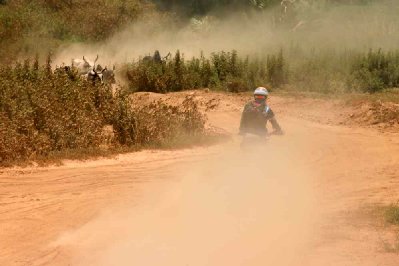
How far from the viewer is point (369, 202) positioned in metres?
7.54

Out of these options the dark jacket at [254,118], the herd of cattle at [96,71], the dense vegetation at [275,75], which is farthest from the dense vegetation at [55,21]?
the dark jacket at [254,118]

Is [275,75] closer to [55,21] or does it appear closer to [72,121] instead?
[72,121]

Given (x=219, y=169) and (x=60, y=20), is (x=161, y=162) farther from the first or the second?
(x=60, y=20)

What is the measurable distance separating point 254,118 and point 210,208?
2.41 meters

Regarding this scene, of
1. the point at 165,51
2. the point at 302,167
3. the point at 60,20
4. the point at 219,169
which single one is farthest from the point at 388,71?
the point at 60,20

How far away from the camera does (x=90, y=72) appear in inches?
663

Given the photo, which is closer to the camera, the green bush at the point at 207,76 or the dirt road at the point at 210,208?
the dirt road at the point at 210,208

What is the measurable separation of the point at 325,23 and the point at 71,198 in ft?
76.6

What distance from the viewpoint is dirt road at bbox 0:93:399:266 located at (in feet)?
18.9

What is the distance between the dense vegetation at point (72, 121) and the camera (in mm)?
9320

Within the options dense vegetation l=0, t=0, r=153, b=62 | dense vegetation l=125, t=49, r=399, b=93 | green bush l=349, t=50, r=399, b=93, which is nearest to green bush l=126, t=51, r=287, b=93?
dense vegetation l=125, t=49, r=399, b=93

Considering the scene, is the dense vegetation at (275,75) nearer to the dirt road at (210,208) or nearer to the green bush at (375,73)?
the green bush at (375,73)

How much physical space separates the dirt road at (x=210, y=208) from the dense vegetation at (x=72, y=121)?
714 millimetres

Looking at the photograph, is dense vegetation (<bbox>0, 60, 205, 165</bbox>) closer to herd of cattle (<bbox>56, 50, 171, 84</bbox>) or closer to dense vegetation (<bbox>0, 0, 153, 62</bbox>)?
herd of cattle (<bbox>56, 50, 171, 84</bbox>)
